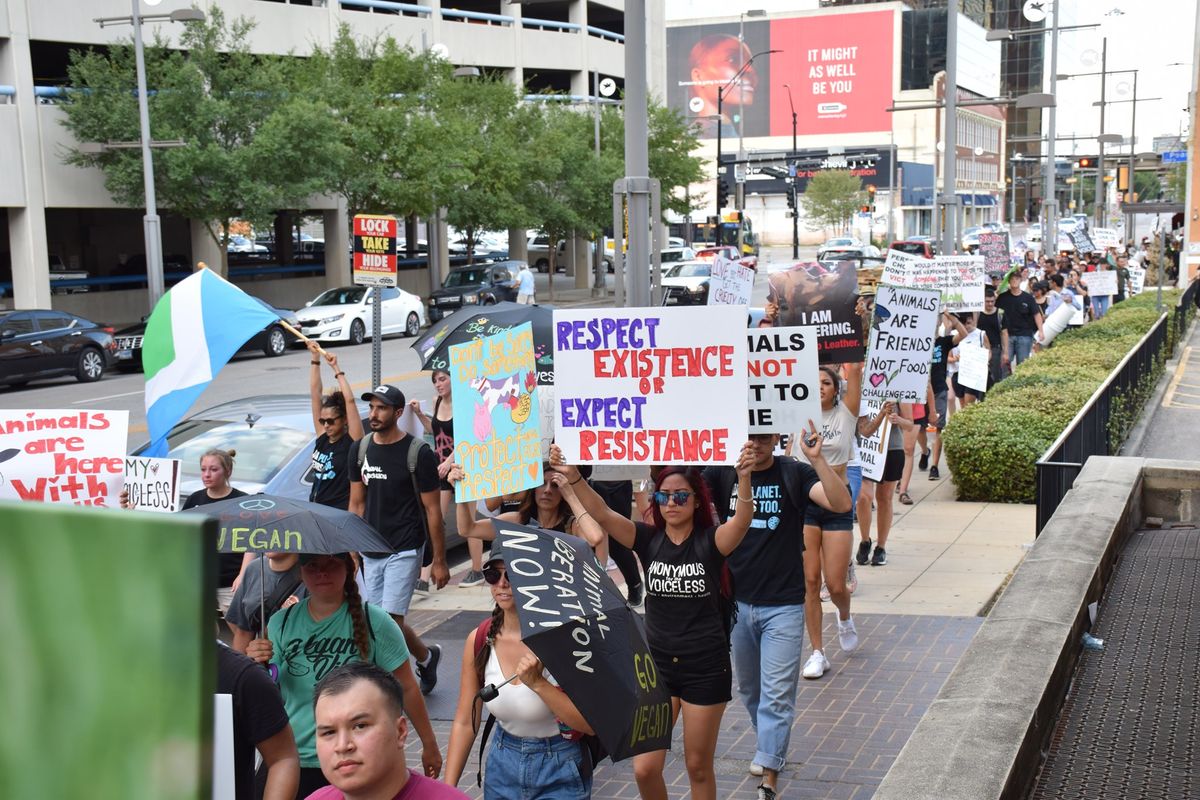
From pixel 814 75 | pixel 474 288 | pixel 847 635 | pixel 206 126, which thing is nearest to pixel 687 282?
pixel 474 288

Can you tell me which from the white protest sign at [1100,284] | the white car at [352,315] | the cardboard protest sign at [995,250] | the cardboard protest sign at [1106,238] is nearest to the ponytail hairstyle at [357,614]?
the cardboard protest sign at [995,250]

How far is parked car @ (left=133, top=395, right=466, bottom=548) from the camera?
9938mm

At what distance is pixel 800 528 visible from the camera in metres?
6.40

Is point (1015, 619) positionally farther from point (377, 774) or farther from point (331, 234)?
point (331, 234)

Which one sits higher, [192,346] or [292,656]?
[192,346]

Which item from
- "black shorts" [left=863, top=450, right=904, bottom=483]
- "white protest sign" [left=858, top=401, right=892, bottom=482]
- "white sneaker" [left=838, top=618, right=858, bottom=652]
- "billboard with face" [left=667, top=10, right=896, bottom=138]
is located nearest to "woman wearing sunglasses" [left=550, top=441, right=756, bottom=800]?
"white sneaker" [left=838, top=618, right=858, bottom=652]

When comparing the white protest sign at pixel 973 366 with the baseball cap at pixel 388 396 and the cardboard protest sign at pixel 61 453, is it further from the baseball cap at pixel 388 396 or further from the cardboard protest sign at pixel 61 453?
the cardboard protest sign at pixel 61 453

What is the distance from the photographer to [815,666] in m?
8.15

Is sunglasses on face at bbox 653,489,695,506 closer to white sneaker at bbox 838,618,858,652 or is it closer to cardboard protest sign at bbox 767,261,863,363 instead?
white sneaker at bbox 838,618,858,652

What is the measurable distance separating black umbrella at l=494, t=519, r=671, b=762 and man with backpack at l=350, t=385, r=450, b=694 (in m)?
3.28

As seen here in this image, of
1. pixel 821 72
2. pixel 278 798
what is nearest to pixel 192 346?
pixel 278 798

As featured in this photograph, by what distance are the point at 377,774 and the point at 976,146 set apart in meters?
132

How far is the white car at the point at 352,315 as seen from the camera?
32.8 metres

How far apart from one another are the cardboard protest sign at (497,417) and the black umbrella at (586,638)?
1.50m
